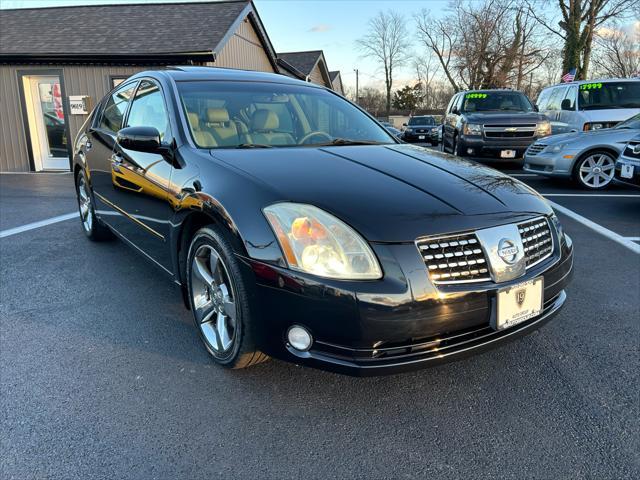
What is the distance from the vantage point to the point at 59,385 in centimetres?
241

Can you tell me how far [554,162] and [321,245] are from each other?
7287mm

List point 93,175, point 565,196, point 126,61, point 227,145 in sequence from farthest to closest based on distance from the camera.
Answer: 1. point 126,61
2. point 565,196
3. point 93,175
4. point 227,145

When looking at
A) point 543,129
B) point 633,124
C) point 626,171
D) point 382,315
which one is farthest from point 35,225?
point 543,129

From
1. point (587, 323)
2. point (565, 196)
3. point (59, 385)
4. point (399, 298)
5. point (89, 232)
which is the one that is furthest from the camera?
point (565, 196)

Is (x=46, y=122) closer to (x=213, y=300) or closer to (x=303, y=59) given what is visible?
(x=213, y=300)

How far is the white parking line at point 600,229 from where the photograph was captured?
15.9ft

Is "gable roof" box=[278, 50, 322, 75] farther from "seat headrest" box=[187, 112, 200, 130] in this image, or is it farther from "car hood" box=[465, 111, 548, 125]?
"seat headrest" box=[187, 112, 200, 130]

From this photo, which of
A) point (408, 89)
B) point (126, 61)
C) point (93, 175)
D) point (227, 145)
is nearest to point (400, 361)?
point (227, 145)

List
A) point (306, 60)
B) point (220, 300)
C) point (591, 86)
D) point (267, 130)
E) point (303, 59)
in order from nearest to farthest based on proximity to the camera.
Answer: point (220, 300) < point (267, 130) < point (591, 86) < point (306, 60) < point (303, 59)

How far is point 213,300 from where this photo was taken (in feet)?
8.36

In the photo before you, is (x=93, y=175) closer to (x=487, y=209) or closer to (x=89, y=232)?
(x=89, y=232)

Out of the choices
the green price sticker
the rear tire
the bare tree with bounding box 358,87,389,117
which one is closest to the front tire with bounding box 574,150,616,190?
the green price sticker

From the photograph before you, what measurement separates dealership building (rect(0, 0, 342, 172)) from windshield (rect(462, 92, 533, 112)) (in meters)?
5.99

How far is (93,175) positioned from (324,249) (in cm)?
320
